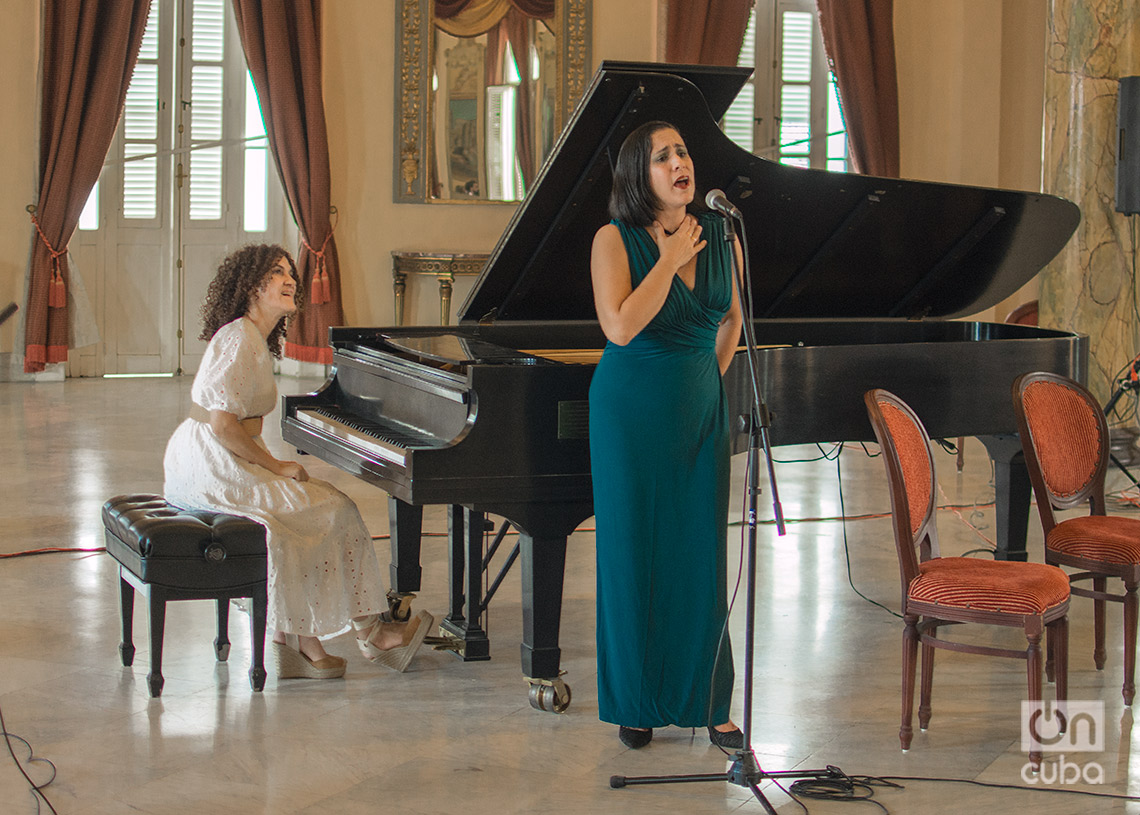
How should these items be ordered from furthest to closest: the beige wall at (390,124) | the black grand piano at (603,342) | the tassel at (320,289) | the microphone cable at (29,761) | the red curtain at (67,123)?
the tassel at (320,289) < the beige wall at (390,124) < the red curtain at (67,123) < the black grand piano at (603,342) < the microphone cable at (29,761)

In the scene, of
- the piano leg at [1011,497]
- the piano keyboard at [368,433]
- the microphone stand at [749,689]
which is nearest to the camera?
the microphone stand at [749,689]

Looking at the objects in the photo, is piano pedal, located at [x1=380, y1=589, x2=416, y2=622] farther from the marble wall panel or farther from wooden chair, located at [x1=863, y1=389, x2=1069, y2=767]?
the marble wall panel

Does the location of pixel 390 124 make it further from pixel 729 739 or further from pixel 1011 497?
pixel 729 739

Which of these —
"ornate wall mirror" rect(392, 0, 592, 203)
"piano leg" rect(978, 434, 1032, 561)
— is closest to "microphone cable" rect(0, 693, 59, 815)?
"piano leg" rect(978, 434, 1032, 561)

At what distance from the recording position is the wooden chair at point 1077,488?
3.45m

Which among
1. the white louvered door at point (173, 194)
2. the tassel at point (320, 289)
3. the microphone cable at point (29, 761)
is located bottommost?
the microphone cable at point (29, 761)

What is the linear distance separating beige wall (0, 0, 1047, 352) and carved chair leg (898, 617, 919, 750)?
23.1ft

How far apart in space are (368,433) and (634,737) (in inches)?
41.6

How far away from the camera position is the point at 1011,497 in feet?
13.8

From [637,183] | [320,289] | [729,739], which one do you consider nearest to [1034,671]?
[729,739]

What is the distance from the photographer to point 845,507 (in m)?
6.06

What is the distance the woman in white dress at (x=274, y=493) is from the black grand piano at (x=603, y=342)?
0.19m

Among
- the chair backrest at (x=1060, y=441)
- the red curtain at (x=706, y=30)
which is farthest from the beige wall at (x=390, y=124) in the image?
the chair backrest at (x=1060, y=441)

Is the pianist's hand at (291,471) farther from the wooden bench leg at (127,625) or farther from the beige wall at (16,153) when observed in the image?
the beige wall at (16,153)
